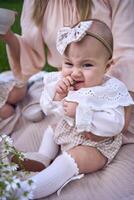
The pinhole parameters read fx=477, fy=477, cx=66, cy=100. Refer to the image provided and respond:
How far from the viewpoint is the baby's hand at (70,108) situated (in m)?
1.62

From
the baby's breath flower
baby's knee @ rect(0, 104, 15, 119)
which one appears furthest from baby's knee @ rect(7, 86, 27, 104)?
the baby's breath flower

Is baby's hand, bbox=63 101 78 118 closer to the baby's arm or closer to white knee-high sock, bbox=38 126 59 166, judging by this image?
the baby's arm

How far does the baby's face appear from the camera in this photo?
1.62 meters

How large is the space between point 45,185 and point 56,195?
6 cm

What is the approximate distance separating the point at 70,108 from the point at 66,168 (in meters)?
0.21

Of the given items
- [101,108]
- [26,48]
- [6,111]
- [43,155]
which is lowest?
[6,111]

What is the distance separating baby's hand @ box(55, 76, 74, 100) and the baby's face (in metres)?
0.02

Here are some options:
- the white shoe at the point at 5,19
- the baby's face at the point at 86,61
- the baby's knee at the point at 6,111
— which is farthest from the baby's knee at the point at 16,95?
the baby's face at the point at 86,61

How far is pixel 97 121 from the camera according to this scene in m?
1.56

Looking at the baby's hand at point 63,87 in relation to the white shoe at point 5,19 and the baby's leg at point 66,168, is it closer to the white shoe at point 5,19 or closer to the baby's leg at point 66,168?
the baby's leg at point 66,168

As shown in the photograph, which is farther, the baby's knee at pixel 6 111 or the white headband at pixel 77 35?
the baby's knee at pixel 6 111

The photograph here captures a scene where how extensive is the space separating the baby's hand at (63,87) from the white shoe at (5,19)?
0.37 metres

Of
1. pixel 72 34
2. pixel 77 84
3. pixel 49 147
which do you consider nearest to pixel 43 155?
pixel 49 147

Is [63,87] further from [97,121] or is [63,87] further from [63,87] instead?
[97,121]
